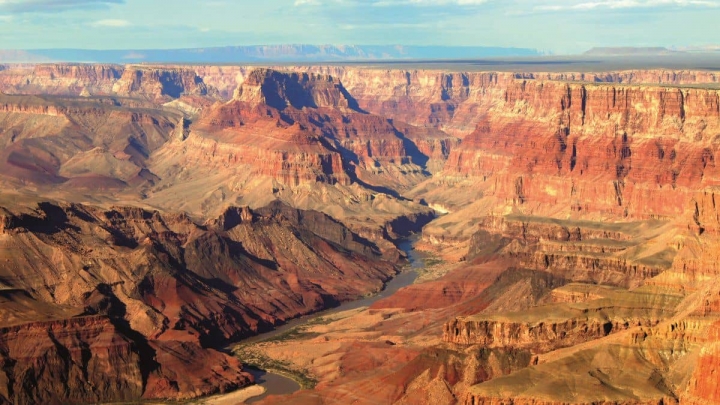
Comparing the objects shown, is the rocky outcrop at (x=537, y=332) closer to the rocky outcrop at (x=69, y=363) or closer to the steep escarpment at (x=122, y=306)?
the steep escarpment at (x=122, y=306)

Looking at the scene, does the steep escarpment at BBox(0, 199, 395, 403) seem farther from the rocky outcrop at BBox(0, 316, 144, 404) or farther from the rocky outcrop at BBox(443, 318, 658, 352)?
the rocky outcrop at BBox(443, 318, 658, 352)

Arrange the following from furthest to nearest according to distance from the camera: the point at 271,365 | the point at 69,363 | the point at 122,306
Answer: the point at 122,306 < the point at 271,365 < the point at 69,363

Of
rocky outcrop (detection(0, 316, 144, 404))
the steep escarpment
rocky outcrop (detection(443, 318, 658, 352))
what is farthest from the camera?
the steep escarpment

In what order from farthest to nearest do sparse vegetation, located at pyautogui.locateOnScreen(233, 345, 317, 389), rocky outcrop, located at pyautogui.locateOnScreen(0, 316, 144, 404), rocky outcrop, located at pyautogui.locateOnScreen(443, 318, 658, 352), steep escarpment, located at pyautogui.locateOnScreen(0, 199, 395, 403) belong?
sparse vegetation, located at pyautogui.locateOnScreen(233, 345, 317, 389) < steep escarpment, located at pyautogui.locateOnScreen(0, 199, 395, 403) < rocky outcrop, located at pyautogui.locateOnScreen(0, 316, 144, 404) < rocky outcrop, located at pyautogui.locateOnScreen(443, 318, 658, 352)

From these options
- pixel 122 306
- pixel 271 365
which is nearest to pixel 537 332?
pixel 271 365

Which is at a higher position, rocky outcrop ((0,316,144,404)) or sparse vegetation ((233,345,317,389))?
rocky outcrop ((0,316,144,404))

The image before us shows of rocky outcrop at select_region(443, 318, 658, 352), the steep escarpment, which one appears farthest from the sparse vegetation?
rocky outcrop at select_region(443, 318, 658, 352)

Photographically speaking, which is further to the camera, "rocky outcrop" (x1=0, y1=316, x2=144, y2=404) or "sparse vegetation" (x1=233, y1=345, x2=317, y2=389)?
"sparse vegetation" (x1=233, y1=345, x2=317, y2=389)

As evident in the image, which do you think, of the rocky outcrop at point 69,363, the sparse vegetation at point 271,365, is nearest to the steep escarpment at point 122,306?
the rocky outcrop at point 69,363

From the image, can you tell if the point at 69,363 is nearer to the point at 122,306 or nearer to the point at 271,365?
the point at 271,365

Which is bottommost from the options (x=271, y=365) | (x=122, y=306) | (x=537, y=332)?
(x=271, y=365)

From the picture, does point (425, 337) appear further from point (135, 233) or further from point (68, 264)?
point (135, 233)
